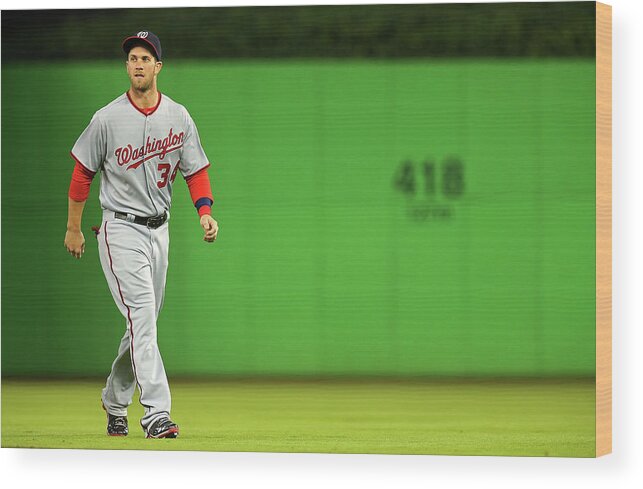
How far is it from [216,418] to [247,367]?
1.21 feet

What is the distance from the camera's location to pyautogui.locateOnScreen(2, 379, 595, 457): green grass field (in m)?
8.20

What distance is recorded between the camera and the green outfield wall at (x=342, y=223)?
324 inches

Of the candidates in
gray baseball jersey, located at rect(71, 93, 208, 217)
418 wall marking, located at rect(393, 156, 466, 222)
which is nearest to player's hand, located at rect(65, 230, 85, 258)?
gray baseball jersey, located at rect(71, 93, 208, 217)

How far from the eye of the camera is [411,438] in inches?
325

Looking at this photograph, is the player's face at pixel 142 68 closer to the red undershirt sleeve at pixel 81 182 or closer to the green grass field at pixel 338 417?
the red undershirt sleeve at pixel 81 182

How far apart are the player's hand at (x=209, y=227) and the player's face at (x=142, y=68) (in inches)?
34.3

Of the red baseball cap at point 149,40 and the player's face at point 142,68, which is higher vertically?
the red baseball cap at point 149,40

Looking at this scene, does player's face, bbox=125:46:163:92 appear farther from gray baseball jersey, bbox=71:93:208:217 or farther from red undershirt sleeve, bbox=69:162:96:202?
red undershirt sleeve, bbox=69:162:96:202

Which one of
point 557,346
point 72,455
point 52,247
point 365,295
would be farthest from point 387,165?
point 72,455

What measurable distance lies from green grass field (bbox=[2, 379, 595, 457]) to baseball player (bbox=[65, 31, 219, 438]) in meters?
0.13

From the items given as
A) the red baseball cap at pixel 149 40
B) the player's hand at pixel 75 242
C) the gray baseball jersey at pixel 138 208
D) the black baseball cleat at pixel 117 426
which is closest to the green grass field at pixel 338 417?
the black baseball cleat at pixel 117 426

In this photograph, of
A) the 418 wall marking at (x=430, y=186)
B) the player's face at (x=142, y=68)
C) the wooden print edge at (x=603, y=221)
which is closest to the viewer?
the wooden print edge at (x=603, y=221)

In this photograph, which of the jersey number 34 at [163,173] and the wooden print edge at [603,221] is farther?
the jersey number 34 at [163,173]

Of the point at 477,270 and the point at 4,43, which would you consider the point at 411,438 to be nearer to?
the point at 477,270
